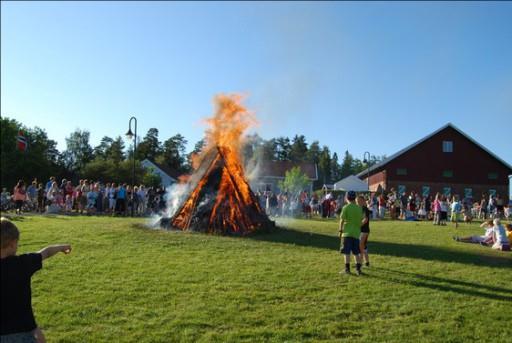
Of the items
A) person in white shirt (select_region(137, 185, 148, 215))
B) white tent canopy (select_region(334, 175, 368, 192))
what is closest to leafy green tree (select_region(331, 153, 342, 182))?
white tent canopy (select_region(334, 175, 368, 192))

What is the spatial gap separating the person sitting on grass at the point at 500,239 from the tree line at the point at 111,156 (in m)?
→ 11.2

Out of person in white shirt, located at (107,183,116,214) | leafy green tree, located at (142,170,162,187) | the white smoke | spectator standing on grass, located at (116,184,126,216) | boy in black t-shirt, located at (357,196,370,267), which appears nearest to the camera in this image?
boy in black t-shirt, located at (357,196,370,267)

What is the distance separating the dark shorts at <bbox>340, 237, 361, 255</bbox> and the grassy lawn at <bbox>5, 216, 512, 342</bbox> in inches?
22.2

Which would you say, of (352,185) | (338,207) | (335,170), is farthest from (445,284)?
(335,170)

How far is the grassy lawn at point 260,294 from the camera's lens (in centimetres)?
677

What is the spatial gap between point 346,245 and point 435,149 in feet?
152

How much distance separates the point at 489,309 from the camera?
8.05m

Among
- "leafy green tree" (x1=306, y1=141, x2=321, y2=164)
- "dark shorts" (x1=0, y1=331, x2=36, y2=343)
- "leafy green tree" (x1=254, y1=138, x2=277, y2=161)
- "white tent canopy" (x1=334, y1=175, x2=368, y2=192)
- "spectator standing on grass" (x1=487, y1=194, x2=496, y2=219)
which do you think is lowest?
"dark shorts" (x1=0, y1=331, x2=36, y2=343)

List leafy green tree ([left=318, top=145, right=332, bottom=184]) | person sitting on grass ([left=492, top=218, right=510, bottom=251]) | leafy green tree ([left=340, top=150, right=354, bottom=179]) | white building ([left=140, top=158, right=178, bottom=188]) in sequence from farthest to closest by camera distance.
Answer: leafy green tree ([left=340, top=150, right=354, bottom=179]), leafy green tree ([left=318, top=145, right=332, bottom=184]), white building ([left=140, top=158, right=178, bottom=188]), person sitting on grass ([left=492, top=218, right=510, bottom=251])

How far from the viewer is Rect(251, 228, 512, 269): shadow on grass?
42.8ft

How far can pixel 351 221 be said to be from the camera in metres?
10.8

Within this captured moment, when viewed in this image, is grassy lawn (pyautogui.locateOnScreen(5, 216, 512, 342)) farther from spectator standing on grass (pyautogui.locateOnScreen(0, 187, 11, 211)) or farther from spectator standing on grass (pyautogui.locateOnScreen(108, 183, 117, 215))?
spectator standing on grass (pyautogui.locateOnScreen(0, 187, 11, 211))

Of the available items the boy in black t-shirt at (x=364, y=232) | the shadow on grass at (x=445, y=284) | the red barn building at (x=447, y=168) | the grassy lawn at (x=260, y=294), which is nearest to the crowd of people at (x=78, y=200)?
the grassy lawn at (x=260, y=294)

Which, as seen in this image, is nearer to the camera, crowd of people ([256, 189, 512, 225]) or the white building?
crowd of people ([256, 189, 512, 225])
